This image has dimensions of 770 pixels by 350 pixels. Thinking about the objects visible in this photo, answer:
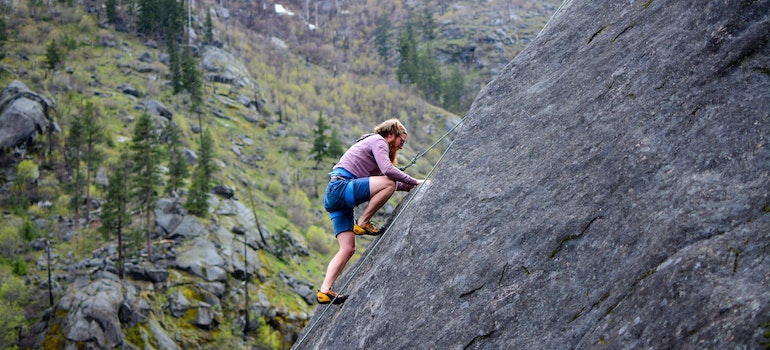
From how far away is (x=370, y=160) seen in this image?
763 centimetres

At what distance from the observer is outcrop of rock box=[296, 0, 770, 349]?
4289mm

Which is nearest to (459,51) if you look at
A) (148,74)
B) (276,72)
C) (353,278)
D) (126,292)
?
(276,72)

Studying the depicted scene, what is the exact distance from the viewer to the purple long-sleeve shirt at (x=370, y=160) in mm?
7320

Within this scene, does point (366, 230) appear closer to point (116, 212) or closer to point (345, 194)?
point (345, 194)

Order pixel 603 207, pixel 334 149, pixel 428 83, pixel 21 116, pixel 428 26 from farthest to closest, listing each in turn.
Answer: pixel 428 26
pixel 428 83
pixel 334 149
pixel 21 116
pixel 603 207

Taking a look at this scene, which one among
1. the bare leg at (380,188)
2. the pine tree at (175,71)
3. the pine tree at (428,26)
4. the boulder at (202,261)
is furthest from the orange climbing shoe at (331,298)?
the pine tree at (428,26)

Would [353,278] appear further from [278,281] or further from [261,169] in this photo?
[261,169]

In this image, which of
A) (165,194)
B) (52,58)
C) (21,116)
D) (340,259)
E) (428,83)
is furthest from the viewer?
(428,83)

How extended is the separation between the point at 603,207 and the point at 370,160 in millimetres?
3244

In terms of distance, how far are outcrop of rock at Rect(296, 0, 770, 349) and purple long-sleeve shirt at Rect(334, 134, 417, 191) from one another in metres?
0.50

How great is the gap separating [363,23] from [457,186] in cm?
14179

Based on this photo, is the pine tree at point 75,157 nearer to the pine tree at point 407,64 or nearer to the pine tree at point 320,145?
the pine tree at point 320,145

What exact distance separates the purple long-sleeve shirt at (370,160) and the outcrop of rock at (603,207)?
50 centimetres

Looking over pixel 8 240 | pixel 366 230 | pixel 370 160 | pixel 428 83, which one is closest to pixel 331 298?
pixel 366 230
